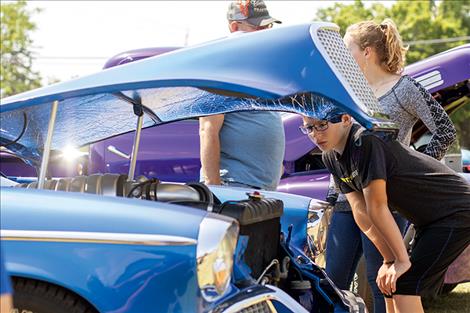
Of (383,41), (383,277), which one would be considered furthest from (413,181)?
(383,41)

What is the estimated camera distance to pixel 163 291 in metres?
2.98

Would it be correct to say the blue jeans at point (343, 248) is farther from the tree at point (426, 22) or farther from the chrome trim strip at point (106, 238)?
the tree at point (426, 22)

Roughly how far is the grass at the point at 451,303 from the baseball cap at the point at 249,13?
2.80 meters

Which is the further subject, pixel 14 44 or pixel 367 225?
pixel 14 44

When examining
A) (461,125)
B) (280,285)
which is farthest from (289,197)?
(461,125)

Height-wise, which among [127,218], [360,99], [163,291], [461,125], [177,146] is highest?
[360,99]

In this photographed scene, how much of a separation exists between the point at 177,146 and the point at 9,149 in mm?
2428

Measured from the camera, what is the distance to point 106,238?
9.82 feet

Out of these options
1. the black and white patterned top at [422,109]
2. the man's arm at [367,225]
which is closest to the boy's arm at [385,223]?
the man's arm at [367,225]

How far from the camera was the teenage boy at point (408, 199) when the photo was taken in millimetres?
3857

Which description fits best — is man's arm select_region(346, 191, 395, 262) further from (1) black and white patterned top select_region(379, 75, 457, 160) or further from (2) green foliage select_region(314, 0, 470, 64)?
(2) green foliage select_region(314, 0, 470, 64)

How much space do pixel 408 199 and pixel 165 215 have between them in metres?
1.37

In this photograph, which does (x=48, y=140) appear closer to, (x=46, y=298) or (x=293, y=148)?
(x=46, y=298)

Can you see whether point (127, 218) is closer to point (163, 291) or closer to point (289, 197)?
point (163, 291)
